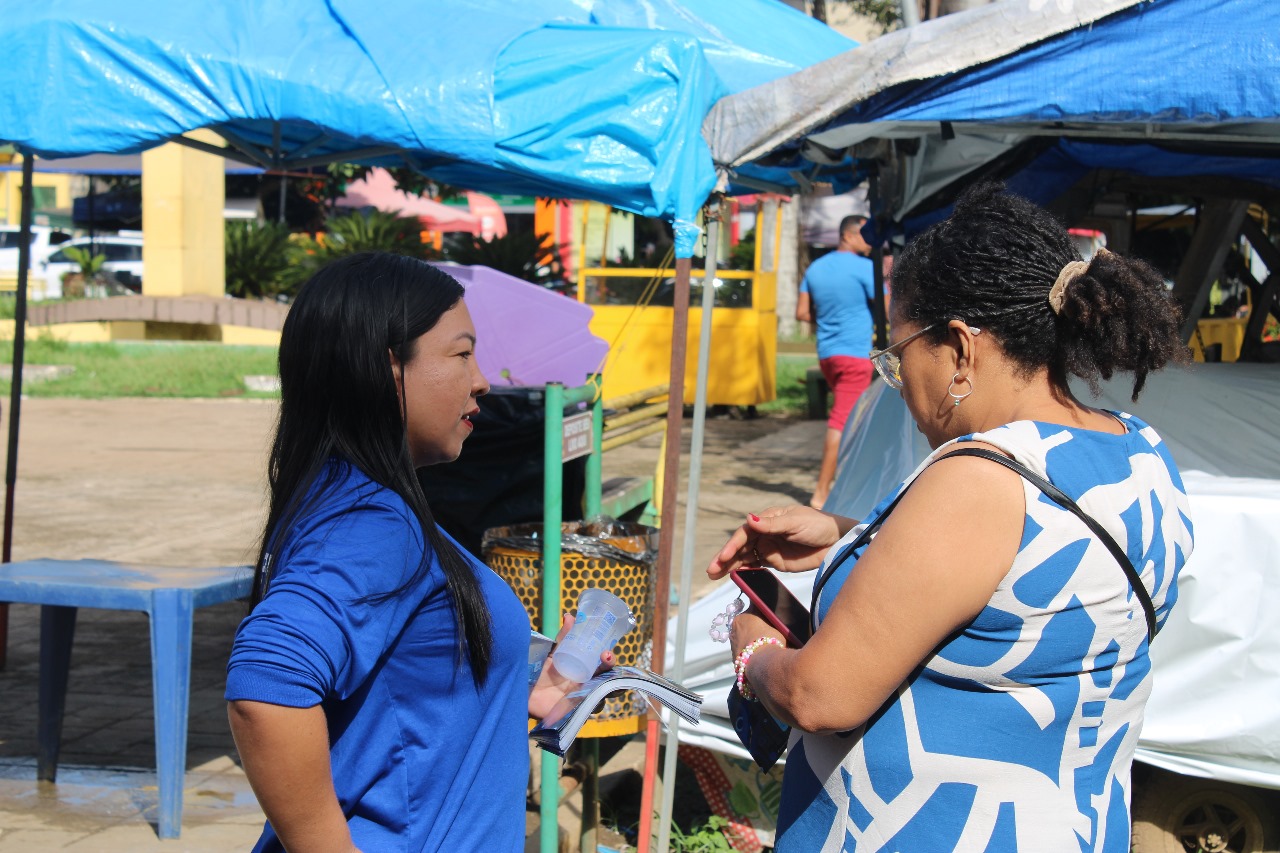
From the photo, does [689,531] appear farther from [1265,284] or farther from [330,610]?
[1265,284]

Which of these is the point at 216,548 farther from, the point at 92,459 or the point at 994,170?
the point at 994,170

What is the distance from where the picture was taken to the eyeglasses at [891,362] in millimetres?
1803

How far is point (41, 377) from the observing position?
53.3ft

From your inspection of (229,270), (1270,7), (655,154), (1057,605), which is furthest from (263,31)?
(229,270)

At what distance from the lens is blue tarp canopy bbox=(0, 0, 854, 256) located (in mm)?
3631

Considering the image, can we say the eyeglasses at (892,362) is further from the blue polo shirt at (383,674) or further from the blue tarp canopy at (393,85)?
the blue tarp canopy at (393,85)

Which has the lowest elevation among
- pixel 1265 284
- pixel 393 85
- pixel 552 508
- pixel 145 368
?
pixel 145 368

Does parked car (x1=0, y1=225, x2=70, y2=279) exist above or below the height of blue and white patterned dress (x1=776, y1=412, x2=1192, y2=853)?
above

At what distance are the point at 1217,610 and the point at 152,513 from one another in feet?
23.5

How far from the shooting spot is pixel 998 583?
1570mm

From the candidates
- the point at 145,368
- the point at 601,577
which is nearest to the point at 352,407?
the point at 601,577

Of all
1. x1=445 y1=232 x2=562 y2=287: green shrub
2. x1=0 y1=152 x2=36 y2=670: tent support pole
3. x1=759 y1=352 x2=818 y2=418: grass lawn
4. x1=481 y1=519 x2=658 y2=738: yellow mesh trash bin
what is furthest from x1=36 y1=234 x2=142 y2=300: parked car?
x1=481 y1=519 x2=658 y2=738: yellow mesh trash bin

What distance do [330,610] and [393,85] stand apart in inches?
103

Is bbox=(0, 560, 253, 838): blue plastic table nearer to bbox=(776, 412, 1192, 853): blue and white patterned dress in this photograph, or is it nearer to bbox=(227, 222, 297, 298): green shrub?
bbox=(776, 412, 1192, 853): blue and white patterned dress
